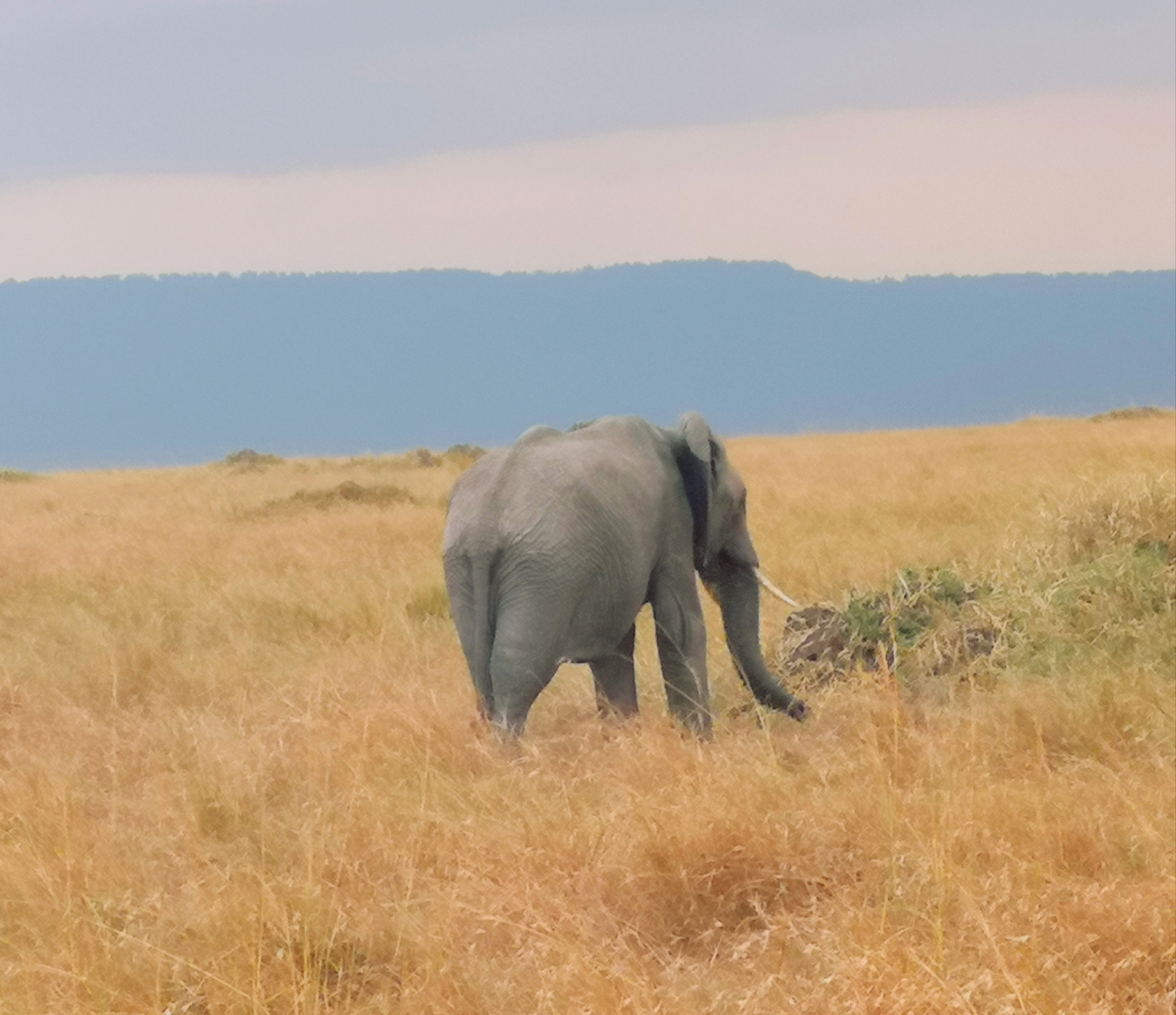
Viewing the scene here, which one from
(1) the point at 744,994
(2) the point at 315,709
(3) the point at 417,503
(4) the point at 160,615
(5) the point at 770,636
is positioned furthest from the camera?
(3) the point at 417,503

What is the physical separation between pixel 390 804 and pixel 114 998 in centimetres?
168

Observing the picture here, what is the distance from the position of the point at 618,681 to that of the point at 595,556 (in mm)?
1003

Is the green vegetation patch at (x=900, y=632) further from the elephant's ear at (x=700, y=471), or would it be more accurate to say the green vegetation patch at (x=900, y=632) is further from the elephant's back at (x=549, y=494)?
the elephant's back at (x=549, y=494)

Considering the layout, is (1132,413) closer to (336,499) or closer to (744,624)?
(336,499)

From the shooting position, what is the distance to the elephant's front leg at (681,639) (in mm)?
6484


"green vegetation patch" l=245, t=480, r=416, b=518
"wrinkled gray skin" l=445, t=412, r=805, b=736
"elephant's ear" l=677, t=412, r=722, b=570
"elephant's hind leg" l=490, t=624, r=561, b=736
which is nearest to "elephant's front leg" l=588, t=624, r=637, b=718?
"wrinkled gray skin" l=445, t=412, r=805, b=736

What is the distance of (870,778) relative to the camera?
195 inches

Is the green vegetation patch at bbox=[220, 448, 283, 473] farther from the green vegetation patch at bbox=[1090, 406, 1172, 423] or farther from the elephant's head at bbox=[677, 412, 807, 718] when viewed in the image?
the elephant's head at bbox=[677, 412, 807, 718]

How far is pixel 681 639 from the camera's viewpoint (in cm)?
651

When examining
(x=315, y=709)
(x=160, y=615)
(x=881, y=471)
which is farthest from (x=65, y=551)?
(x=881, y=471)

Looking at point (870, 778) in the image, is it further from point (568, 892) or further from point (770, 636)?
point (770, 636)

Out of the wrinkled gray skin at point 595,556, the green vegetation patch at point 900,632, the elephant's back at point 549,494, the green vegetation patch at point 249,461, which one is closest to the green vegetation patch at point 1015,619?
the green vegetation patch at point 900,632

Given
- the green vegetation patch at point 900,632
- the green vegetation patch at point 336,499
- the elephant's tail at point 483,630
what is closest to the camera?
the elephant's tail at point 483,630

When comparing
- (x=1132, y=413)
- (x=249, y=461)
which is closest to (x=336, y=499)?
(x=249, y=461)
